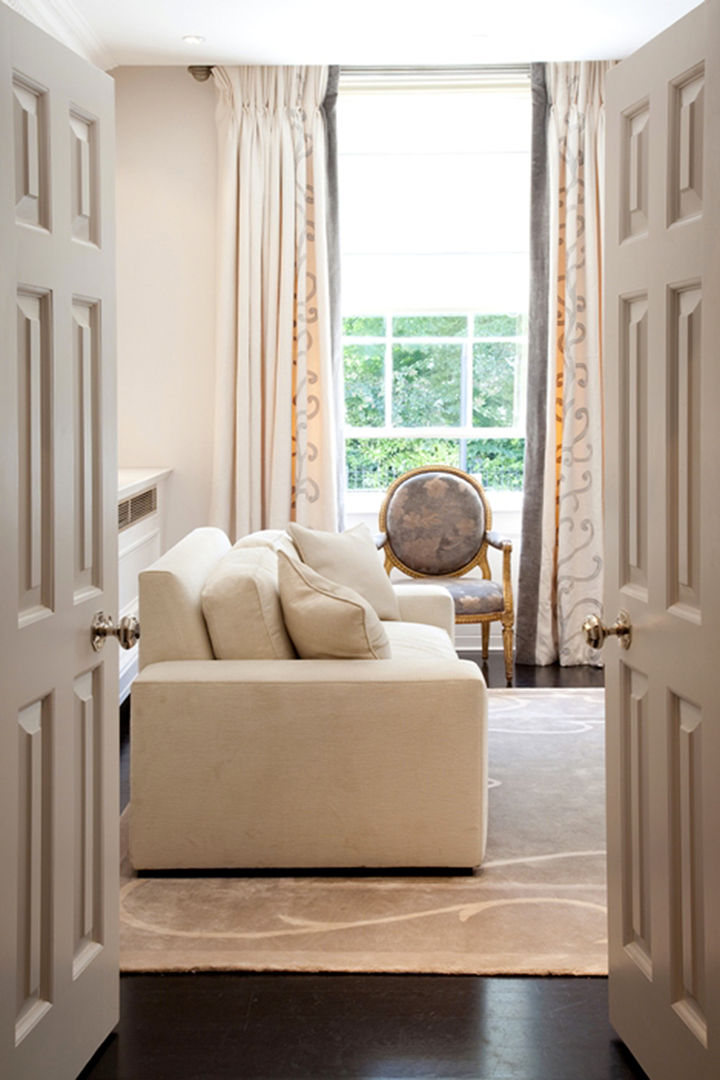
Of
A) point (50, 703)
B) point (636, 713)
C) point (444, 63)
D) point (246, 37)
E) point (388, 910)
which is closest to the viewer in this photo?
point (50, 703)

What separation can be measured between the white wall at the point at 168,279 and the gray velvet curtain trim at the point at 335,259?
1.89 feet

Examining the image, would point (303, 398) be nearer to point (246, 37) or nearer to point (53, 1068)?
point (246, 37)

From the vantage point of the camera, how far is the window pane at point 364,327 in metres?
6.29

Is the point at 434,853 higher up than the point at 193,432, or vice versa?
the point at 193,432

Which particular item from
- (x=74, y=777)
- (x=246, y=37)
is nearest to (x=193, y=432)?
(x=246, y=37)

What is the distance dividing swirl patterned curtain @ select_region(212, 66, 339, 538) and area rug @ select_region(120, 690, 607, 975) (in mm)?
2547

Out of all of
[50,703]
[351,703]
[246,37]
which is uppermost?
[246,37]

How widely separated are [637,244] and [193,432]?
4154 millimetres

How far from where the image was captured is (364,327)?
20.7 ft

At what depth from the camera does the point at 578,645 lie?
19.5 feet

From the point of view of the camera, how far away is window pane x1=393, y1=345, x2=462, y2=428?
632 cm

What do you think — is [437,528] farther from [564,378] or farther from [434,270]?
[434,270]

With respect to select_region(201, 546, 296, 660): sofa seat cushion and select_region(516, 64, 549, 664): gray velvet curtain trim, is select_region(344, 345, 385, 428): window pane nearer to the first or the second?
select_region(516, 64, 549, 664): gray velvet curtain trim

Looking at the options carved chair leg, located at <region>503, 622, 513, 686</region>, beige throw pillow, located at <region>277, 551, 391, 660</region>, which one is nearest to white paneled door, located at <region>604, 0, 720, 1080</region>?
beige throw pillow, located at <region>277, 551, 391, 660</region>
